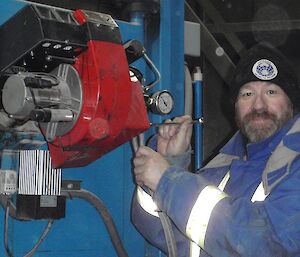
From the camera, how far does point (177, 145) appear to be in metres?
1.58

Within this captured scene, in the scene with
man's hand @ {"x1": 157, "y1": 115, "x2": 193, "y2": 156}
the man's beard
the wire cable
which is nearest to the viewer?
the wire cable

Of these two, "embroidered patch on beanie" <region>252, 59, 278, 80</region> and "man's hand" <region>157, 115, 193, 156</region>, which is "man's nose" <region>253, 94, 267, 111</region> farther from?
"man's hand" <region>157, 115, 193, 156</region>

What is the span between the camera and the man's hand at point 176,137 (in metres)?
1.54

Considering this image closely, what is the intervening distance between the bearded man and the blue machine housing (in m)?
0.06

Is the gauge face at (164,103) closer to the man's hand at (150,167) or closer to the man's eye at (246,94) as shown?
the man's hand at (150,167)

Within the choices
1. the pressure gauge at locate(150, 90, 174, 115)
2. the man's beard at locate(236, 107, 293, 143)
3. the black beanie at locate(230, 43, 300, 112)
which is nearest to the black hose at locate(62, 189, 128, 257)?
Answer: the pressure gauge at locate(150, 90, 174, 115)

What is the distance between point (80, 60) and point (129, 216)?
0.59 meters

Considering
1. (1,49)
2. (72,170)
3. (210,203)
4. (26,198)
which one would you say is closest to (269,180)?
(210,203)

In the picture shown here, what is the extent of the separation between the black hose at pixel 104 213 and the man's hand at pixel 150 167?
125mm

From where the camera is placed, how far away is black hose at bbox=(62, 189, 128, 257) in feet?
4.58

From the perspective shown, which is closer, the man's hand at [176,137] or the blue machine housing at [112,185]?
the blue machine housing at [112,185]

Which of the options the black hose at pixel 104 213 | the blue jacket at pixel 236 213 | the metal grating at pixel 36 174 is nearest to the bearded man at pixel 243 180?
the blue jacket at pixel 236 213

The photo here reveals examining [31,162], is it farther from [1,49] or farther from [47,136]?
[1,49]

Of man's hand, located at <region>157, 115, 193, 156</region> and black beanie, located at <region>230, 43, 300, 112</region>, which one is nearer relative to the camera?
man's hand, located at <region>157, 115, 193, 156</region>
